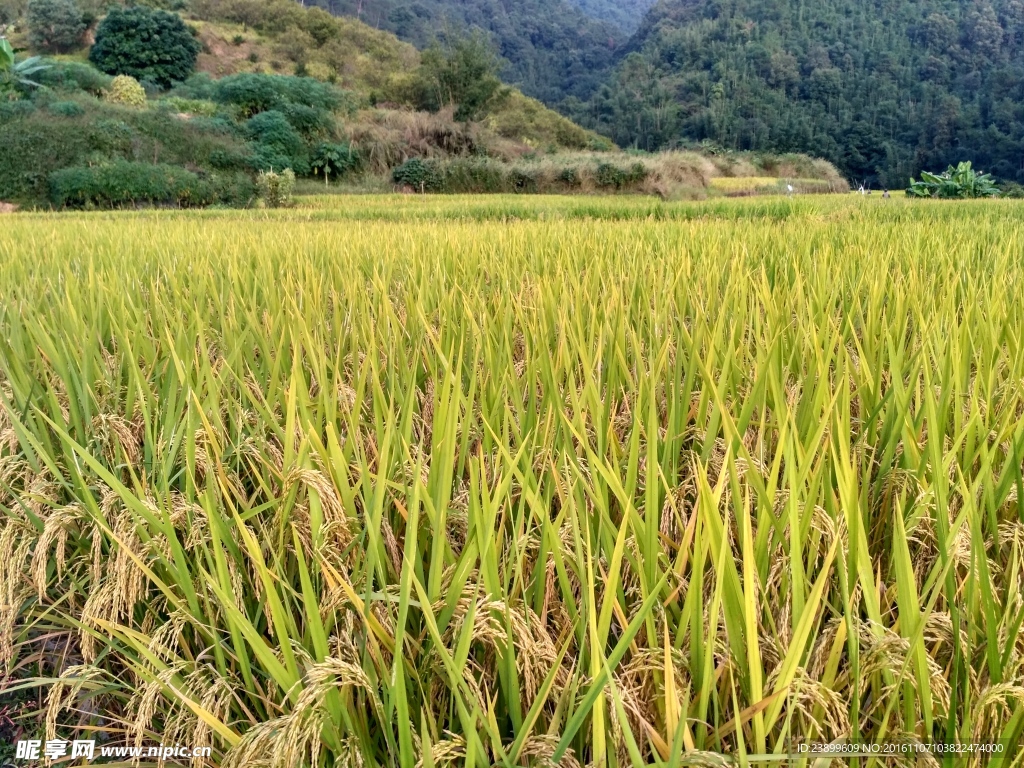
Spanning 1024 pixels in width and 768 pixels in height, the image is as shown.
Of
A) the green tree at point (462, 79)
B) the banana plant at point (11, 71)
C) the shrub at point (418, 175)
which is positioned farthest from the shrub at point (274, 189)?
the green tree at point (462, 79)

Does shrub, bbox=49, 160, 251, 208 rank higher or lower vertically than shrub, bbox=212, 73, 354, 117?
lower

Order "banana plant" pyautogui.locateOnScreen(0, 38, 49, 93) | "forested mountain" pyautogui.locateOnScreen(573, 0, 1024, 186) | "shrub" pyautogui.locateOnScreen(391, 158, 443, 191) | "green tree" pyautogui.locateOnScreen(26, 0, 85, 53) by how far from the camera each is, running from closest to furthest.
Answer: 1. "banana plant" pyautogui.locateOnScreen(0, 38, 49, 93)
2. "shrub" pyautogui.locateOnScreen(391, 158, 443, 191)
3. "green tree" pyautogui.locateOnScreen(26, 0, 85, 53)
4. "forested mountain" pyautogui.locateOnScreen(573, 0, 1024, 186)

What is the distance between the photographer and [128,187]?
1192cm

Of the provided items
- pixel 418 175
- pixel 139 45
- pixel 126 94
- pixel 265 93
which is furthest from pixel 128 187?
pixel 139 45

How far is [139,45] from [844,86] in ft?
130

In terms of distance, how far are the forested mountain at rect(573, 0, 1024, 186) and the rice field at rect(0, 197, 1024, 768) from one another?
132ft

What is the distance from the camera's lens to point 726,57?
141 ft

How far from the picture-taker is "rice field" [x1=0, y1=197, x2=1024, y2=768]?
1.72 ft

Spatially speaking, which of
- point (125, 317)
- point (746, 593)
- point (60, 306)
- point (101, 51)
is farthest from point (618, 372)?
point (101, 51)

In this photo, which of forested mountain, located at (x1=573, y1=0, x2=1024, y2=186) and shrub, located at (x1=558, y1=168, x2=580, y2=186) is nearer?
shrub, located at (x1=558, y1=168, x2=580, y2=186)

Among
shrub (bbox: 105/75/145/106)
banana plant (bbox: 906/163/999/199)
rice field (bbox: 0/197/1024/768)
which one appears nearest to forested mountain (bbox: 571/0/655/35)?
shrub (bbox: 105/75/145/106)

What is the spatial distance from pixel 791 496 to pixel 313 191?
1617 cm

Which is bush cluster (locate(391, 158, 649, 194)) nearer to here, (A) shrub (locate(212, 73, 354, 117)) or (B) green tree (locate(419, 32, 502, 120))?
(A) shrub (locate(212, 73, 354, 117))

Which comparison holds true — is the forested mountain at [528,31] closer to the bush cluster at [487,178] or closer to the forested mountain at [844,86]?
the forested mountain at [844,86]
